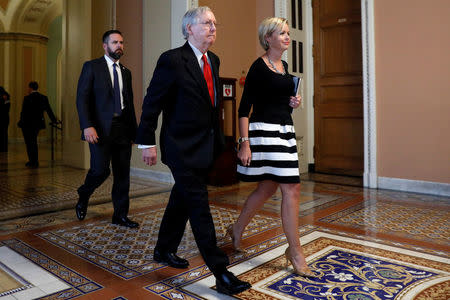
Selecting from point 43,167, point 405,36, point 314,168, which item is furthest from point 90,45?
point 405,36

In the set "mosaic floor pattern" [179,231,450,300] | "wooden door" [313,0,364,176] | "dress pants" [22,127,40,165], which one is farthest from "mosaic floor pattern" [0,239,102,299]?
"dress pants" [22,127,40,165]

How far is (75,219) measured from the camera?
3.66 metres

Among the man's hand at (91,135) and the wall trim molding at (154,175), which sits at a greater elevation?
the man's hand at (91,135)

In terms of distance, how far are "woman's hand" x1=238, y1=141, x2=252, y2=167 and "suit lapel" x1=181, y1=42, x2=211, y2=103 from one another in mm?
397

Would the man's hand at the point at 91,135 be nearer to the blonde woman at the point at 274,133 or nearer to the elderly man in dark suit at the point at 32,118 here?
the blonde woman at the point at 274,133

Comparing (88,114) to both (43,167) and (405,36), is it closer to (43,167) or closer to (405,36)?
(405,36)

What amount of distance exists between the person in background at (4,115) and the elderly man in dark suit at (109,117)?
25.8 ft

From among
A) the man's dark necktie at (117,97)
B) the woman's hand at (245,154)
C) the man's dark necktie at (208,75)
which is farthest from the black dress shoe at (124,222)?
the man's dark necktie at (208,75)

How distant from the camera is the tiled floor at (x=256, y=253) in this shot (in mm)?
2119

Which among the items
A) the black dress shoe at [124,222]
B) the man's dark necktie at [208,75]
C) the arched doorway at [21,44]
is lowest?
the black dress shoe at [124,222]

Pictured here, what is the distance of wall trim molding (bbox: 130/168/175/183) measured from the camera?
574 centimetres

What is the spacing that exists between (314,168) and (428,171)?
2.13 metres

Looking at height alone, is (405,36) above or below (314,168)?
above

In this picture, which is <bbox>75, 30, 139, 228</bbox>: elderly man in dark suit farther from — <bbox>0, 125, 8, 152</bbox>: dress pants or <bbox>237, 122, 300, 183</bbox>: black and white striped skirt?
<bbox>0, 125, 8, 152</bbox>: dress pants
